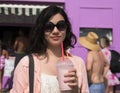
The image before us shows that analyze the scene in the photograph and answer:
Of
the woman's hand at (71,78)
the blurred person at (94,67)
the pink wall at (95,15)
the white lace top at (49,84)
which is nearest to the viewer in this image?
the woman's hand at (71,78)

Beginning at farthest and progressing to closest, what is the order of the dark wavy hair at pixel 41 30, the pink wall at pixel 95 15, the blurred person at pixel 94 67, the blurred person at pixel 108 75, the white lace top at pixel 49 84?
the pink wall at pixel 95 15, the blurred person at pixel 108 75, the blurred person at pixel 94 67, the dark wavy hair at pixel 41 30, the white lace top at pixel 49 84

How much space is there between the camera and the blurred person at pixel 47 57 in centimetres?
288

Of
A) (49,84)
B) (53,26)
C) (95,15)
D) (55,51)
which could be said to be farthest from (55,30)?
(95,15)

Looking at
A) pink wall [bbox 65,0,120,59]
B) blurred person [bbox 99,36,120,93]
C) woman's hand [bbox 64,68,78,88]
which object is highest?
woman's hand [bbox 64,68,78,88]

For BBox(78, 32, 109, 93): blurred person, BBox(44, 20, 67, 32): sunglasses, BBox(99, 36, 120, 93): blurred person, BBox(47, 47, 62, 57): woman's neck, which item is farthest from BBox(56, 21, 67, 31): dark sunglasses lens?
BBox(99, 36, 120, 93): blurred person

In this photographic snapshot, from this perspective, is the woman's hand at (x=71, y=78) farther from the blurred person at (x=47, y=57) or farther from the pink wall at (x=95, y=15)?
the pink wall at (x=95, y=15)

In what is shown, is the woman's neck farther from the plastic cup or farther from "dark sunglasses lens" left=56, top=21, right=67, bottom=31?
the plastic cup

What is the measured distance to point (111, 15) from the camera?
1057 cm

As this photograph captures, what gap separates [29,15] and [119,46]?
2.25m

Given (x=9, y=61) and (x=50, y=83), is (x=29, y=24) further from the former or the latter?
(x=50, y=83)

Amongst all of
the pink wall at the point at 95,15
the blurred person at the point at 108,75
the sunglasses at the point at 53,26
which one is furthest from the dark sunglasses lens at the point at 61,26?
the pink wall at the point at 95,15

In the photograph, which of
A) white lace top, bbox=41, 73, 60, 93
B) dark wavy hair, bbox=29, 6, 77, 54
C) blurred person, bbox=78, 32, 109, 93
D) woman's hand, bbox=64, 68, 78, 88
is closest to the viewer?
woman's hand, bbox=64, 68, 78, 88

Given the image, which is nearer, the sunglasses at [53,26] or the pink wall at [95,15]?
the sunglasses at [53,26]

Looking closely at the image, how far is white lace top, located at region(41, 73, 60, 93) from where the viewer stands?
2.87 m
